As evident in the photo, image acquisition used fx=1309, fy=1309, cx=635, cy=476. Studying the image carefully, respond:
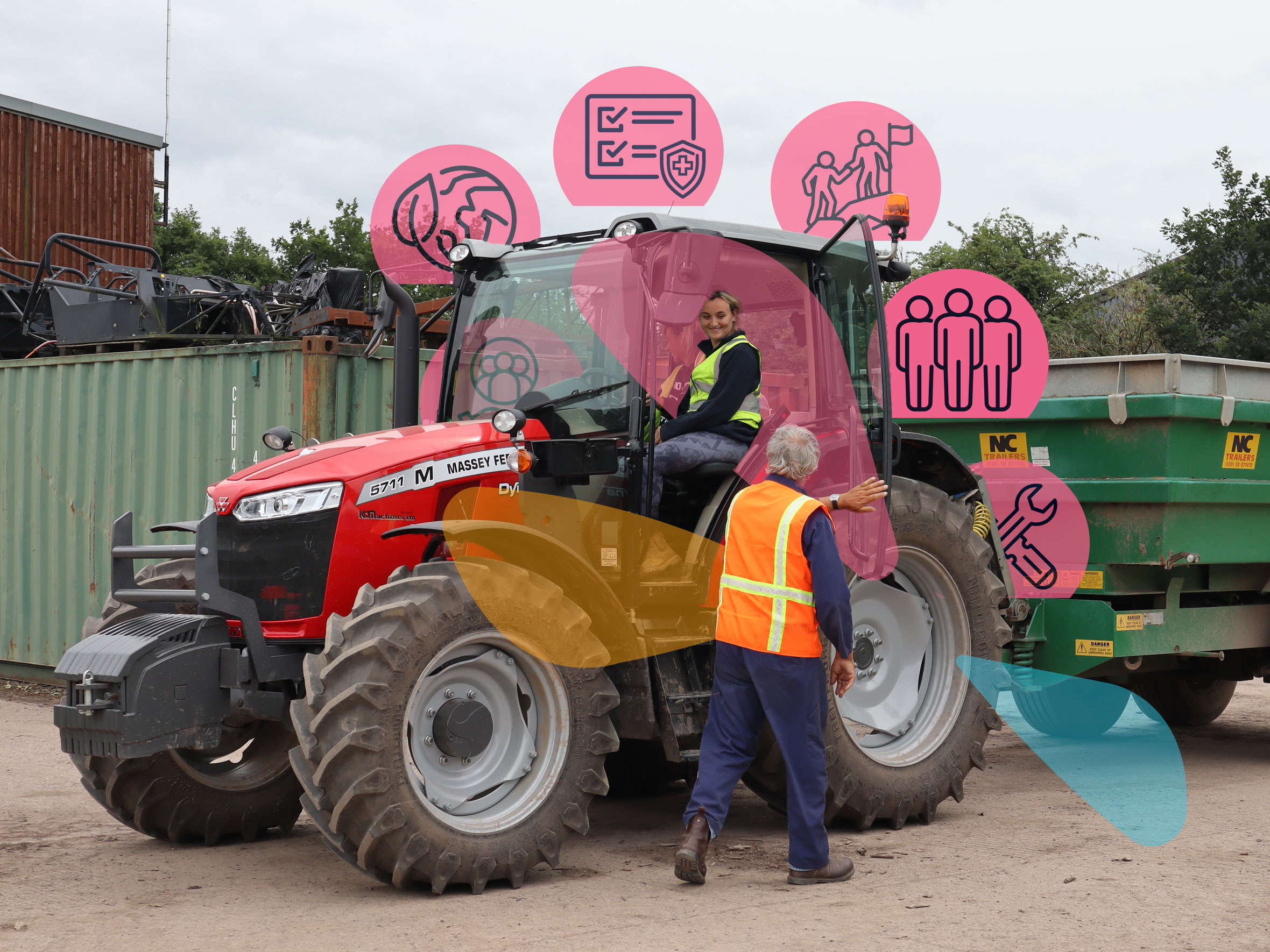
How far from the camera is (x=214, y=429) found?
979 centimetres

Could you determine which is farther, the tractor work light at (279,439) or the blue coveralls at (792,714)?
the tractor work light at (279,439)

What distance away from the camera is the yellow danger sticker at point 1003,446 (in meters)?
7.88

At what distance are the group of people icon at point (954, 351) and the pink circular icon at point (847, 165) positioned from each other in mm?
830

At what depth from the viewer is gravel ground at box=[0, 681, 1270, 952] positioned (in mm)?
4371

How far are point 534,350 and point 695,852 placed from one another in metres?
2.23

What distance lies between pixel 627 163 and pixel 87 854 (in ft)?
14.8

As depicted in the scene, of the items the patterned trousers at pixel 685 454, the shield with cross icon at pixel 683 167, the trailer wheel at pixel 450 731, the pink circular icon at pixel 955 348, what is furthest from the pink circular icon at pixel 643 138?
the trailer wheel at pixel 450 731

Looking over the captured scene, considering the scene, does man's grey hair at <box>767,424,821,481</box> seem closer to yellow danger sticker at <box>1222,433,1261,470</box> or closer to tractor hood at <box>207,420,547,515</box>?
tractor hood at <box>207,420,547,515</box>

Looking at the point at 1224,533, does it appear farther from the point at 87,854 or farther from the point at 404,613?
the point at 87,854

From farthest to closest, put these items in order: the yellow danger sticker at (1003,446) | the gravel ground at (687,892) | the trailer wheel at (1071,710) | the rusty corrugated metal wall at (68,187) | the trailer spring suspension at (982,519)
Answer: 1. the rusty corrugated metal wall at (68,187)
2. the trailer wheel at (1071,710)
3. the yellow danger sticker at (1003,446)
4. the trailer spring suspension at (982,519)
5. the gravel ground at (687,892)

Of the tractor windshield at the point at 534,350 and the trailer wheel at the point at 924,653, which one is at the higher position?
the tractor windshield at the point at 534,350

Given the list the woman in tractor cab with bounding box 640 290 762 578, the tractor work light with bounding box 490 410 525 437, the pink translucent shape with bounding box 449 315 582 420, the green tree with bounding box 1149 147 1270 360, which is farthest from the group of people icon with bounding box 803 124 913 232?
the green tree with bounding box 1149 147 1270 360

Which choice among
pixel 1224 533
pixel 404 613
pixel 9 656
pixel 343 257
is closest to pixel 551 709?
pixel 404 613

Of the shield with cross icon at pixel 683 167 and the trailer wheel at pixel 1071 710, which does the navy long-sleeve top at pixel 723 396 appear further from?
the trailer wheel at pixel 1071 710
